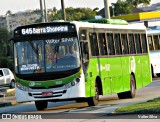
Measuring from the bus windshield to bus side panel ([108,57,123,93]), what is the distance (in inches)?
123

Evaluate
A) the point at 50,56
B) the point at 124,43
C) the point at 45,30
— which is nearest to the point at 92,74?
the point at 50,56

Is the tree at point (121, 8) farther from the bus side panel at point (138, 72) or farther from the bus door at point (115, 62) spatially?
the bus door at point (115, 62)

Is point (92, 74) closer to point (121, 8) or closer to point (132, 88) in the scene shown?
point (132, 88)

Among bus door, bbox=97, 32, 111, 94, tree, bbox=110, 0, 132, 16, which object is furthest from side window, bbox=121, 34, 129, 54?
tree, bbox=110, 0, 132, 16

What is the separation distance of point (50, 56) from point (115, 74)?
162 inches

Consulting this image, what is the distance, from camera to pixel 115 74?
24484 mm

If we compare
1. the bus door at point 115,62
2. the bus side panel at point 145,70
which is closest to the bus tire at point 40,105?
the bus door at point 115,62

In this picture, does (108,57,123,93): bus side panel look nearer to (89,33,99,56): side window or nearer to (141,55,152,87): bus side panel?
(89,33,99,56): side window

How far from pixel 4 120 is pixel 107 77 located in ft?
17.6

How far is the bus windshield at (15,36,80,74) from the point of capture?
2108 cm

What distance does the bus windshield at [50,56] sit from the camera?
830 inches

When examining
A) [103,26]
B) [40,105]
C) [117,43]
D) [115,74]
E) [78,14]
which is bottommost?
[78,14]

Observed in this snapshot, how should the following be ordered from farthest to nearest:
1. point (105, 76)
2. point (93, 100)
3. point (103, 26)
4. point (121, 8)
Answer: point (121, 8) < point (103, 26) < point (105, 76) < point (93, 100)

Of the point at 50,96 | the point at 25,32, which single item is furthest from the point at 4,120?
the point at 25,32
